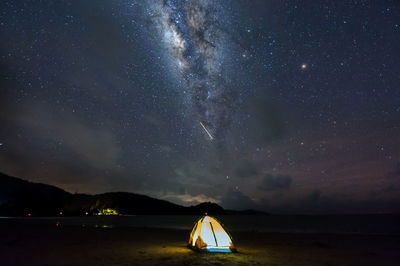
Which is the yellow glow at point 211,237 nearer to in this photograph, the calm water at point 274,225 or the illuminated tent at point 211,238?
the illuminated tent at point 211,238

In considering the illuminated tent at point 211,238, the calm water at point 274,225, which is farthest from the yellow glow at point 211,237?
the calm water at point 274,225

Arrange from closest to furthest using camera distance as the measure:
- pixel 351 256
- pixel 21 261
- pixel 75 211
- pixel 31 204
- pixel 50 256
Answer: pixel 21 261
pixel 50 256
pixel 351 256
pixel 31 204
pixel 75 211

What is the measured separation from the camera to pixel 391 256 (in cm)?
1430

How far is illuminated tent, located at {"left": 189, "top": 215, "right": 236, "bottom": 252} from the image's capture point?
1400 centimetres

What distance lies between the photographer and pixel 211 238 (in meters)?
14.2

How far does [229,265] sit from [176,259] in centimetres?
261

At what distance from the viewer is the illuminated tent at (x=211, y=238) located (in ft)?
45.9

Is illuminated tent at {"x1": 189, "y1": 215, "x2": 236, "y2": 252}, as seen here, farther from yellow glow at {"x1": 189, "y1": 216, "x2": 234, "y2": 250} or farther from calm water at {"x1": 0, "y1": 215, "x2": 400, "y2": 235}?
calm water at {"x1": 0, "y1": 215, "x2": 400, "y2": 235}

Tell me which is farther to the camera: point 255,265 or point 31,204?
point 31,204

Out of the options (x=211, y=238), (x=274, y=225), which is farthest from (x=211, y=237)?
(x=274, y=225)

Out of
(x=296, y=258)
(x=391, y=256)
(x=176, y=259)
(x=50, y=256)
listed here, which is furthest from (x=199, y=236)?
(x=391, y=256)

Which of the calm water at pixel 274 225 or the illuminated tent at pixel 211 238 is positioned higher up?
the calm water at pixel 274 225

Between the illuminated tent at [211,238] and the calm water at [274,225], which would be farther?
the calm water at [274,225]

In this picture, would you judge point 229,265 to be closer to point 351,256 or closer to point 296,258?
point 296,258
